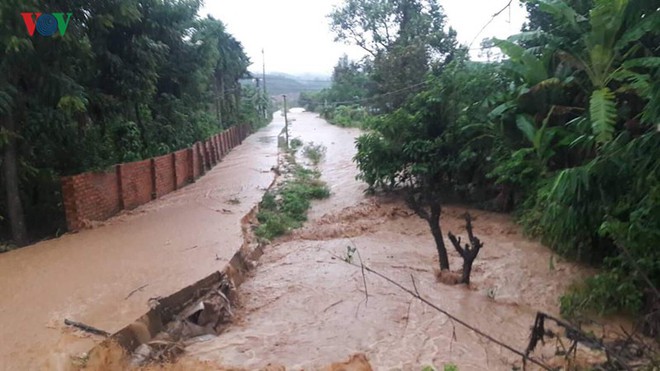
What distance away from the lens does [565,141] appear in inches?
293

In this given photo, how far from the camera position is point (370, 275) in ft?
24.8

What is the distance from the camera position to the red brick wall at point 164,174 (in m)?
12.5

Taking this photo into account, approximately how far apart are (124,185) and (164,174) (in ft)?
8.44

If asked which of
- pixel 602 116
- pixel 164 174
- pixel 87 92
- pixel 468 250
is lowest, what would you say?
pixel 468 250

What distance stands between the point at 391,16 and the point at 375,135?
18.6 meters

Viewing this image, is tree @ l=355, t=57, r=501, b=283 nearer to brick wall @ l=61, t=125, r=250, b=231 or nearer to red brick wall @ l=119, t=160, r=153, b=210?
brick wall @ l=61, t=125, r=250, b=231

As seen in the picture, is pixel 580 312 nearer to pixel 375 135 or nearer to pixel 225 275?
pixel 225 275

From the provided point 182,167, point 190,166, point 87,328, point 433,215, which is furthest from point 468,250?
point 190,166

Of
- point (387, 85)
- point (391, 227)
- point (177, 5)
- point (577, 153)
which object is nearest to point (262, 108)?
point (387, 85)

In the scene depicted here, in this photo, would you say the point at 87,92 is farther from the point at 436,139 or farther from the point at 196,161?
the point at 436,139

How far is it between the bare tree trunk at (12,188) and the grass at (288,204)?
4202 mm

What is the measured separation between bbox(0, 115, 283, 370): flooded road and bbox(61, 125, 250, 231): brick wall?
1.02ft

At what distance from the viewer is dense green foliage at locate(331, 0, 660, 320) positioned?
5703 mm

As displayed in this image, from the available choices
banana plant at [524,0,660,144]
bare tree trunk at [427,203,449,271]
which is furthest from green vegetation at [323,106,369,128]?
bare tree trunk at [427,203,449,271]
